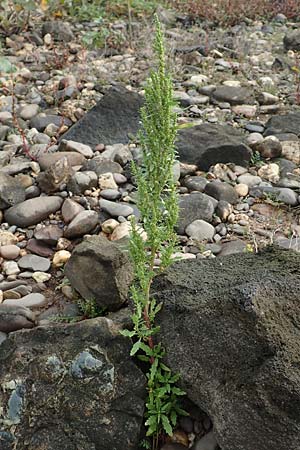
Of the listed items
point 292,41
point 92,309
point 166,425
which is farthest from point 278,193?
point 292,41

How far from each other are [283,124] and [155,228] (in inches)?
130

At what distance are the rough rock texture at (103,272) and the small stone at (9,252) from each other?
64cm

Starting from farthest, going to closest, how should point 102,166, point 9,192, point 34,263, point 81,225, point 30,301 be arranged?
point 102,166, point 9,192, point 81,225, point 34,263, point 30,301

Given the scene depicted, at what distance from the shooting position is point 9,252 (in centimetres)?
374

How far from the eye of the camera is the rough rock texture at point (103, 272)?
10.1ft

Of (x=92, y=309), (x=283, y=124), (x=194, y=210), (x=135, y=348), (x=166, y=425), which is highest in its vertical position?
(x=135, y=348)

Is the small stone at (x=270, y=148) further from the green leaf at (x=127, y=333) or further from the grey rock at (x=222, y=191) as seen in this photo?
the green leaf at (x=127, y=333)

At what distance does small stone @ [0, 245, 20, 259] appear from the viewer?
374cm

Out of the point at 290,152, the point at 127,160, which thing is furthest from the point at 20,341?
the point at 290,152

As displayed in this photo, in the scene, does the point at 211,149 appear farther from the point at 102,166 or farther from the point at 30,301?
the point at 30,301

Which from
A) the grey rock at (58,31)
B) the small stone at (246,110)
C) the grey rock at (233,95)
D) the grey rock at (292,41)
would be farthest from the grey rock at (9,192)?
the grey rock at (292,41)

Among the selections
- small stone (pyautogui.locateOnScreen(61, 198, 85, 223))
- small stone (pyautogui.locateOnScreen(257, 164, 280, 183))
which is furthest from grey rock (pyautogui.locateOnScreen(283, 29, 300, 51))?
small stone (pyautogui.locateOnScreen(61, 198, 85, 223))

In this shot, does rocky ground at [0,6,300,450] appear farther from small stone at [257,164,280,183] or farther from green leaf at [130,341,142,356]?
green leaf at [130,341,142,356]

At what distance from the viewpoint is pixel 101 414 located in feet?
8.02
